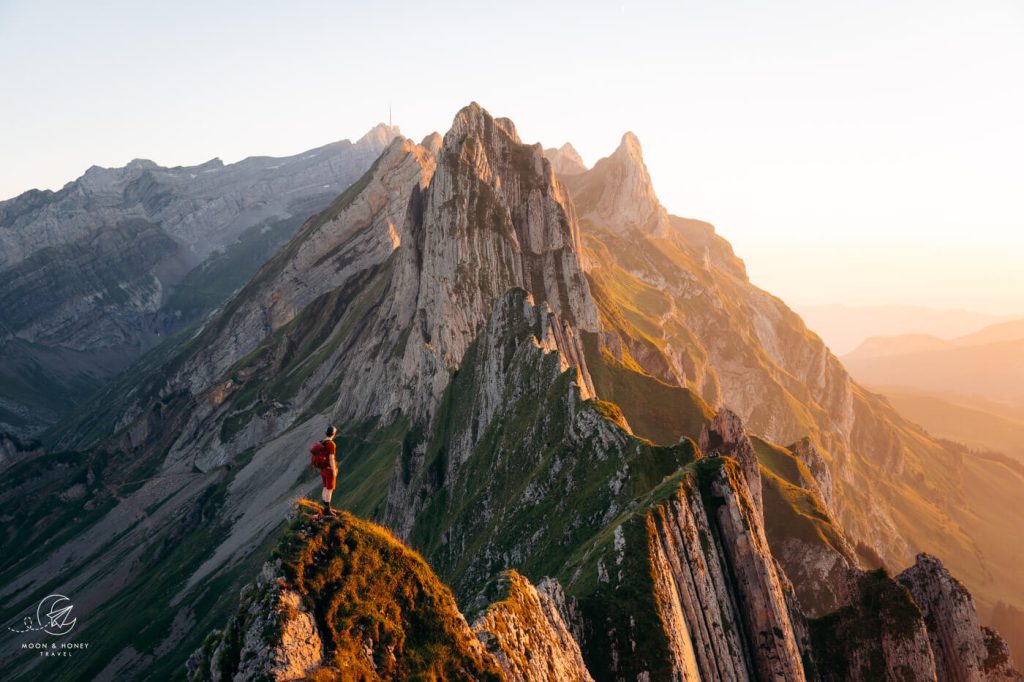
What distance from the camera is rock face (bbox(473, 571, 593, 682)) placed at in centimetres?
2603

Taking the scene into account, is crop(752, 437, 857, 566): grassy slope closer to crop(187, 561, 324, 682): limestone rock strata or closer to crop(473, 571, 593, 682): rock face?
crop(473, 571, 593, 682): rock face

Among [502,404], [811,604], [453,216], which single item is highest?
[453,216]

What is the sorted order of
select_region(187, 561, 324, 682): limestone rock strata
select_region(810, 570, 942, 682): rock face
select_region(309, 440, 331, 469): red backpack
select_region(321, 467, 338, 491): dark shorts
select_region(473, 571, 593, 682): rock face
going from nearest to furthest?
1. select_region(187, 561, 324, 682): limestone rock strata
2. select_region(309, 440, 331, 469): red backpack
3. select_region(321, 467, 338, 491): dark shorts
4. select_region(473, 571, 593, 682): rock face
5. select_region(810, 570, 942, 682): rock face

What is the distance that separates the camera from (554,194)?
153625 millimetres

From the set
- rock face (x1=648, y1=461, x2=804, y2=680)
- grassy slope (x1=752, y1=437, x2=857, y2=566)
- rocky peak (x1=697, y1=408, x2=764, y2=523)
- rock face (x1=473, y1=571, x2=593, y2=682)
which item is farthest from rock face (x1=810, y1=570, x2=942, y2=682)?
grassy slope (x1=752, y1=437, x2=857, y2=566)

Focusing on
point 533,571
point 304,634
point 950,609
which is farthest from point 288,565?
point 950,609

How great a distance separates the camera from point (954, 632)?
4738 cm

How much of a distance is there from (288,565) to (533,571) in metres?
36.2

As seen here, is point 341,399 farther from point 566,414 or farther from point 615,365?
point 566,414

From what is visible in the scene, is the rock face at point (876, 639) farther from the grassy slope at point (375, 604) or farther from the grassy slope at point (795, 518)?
the grassy slope at point (795, 518)

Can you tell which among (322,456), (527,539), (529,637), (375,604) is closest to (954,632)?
(527,539)

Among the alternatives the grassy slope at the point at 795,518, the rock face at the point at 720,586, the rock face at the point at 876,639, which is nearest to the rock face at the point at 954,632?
the rock face at the point at 876,639

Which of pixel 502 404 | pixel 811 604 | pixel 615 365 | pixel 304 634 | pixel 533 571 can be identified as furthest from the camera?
pixel 615 365

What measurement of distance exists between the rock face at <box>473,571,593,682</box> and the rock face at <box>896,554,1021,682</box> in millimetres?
30701
